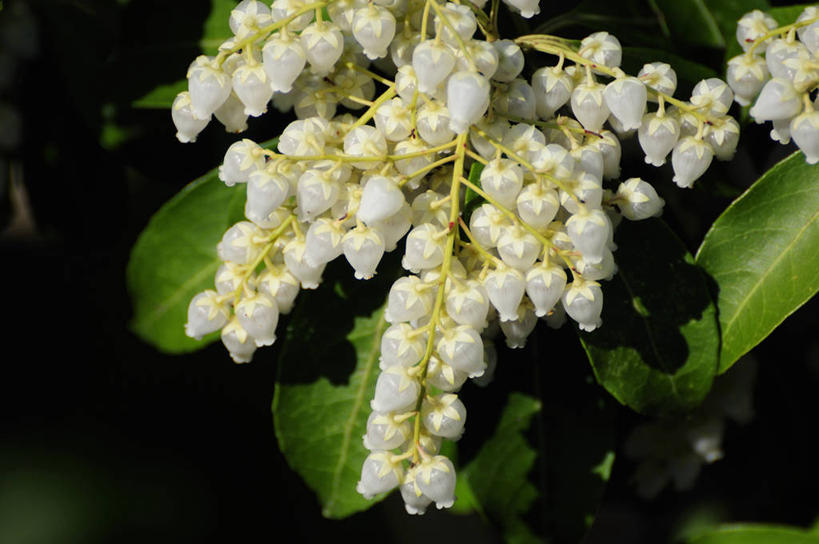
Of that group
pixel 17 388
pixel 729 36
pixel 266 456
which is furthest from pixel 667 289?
pixel 17 388

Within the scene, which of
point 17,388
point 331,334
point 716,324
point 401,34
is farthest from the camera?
point 17,388

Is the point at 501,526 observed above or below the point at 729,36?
below

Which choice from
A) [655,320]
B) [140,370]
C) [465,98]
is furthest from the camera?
[140,370]

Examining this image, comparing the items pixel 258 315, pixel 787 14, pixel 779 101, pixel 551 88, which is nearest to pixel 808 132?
pixel 779 101

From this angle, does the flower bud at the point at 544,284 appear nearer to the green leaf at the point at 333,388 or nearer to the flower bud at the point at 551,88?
the flower bud at the point at 551,88

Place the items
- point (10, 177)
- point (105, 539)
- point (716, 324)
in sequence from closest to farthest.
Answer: point (716, 324) < point (10, 177) < point (105, 539)

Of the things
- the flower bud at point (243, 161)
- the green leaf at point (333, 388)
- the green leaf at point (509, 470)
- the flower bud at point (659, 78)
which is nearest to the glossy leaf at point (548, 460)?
the green leaf at point (509, 470)

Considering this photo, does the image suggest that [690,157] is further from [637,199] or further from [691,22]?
[691,22]

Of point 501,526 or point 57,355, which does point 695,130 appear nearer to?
point 501,526
